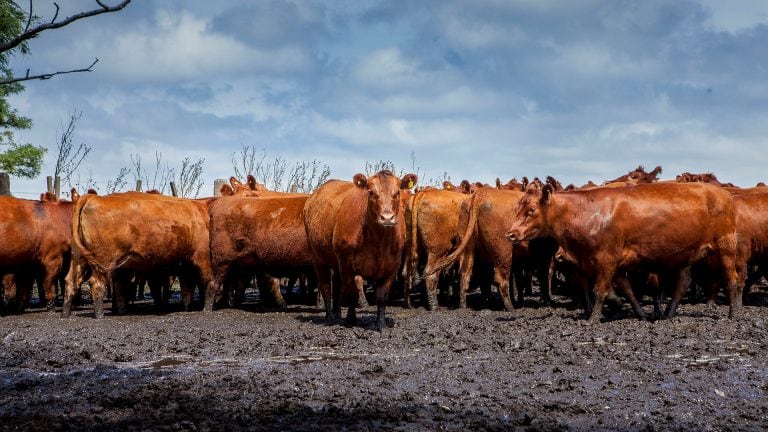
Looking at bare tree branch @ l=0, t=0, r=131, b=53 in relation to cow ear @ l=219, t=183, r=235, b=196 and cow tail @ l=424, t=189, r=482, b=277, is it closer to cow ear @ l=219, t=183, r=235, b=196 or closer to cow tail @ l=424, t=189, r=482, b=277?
cow tail @ l=424, t=189, r=482, b=277

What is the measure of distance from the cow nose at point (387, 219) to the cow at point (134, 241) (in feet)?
15.5

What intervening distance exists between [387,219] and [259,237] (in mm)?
4174

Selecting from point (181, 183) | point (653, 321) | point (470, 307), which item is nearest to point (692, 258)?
point (653, 321)

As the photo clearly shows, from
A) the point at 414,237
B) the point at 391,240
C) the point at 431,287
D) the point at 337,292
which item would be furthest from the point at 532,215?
the point at 414,237

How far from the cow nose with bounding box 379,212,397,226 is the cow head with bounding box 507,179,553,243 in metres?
1.93

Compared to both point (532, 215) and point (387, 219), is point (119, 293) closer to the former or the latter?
point (387, 219)

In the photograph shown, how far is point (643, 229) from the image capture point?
29.9 feet

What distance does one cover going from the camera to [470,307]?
12.6 metres

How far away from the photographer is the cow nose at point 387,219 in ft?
27.4

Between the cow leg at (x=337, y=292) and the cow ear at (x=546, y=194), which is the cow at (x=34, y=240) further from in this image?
the cow ear at (x=546, y=194)

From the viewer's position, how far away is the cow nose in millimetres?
8343

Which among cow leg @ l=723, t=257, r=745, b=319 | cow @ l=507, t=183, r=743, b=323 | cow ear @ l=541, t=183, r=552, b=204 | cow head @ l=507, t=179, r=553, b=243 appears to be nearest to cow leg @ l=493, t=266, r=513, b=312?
cow head @ l=507, t=179, r=553, b=243

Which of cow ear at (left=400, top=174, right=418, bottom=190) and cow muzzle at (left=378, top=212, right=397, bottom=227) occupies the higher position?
cow ear at (left=400, top=174, right=418, bottom=190)

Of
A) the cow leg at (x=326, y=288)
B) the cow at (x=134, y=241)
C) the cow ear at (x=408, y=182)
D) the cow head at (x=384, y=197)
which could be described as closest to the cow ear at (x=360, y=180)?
the cow head at (x=384, y=197)
